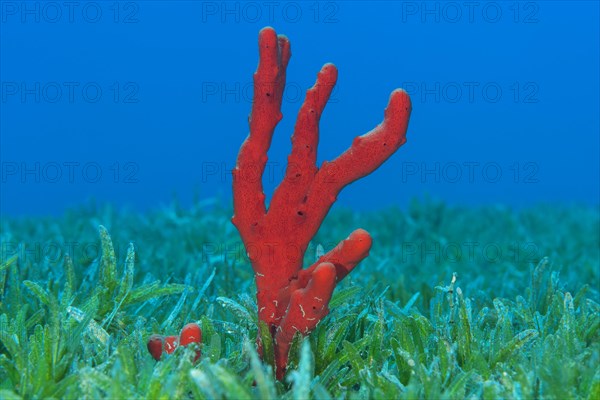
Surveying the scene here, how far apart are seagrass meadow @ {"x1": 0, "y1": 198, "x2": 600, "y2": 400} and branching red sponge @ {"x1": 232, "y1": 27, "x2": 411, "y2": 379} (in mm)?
106

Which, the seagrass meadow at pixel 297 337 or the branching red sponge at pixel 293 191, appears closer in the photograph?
the seagrass meadow at pixel 297 337

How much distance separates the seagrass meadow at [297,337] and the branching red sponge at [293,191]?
0.11 m

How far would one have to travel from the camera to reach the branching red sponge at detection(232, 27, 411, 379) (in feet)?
5.87

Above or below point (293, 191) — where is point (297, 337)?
below

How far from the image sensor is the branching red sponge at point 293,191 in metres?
1.79

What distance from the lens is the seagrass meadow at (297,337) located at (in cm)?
158

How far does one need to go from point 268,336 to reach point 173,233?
3.61 meters

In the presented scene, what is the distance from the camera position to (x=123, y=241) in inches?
200

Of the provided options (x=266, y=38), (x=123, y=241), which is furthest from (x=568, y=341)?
(x=123, y=241)

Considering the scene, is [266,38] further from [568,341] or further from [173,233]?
[173,233]

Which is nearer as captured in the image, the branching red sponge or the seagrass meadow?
the seagrass meadow

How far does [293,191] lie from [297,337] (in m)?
0.41

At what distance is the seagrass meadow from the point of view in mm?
1579

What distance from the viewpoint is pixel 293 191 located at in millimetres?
1883
